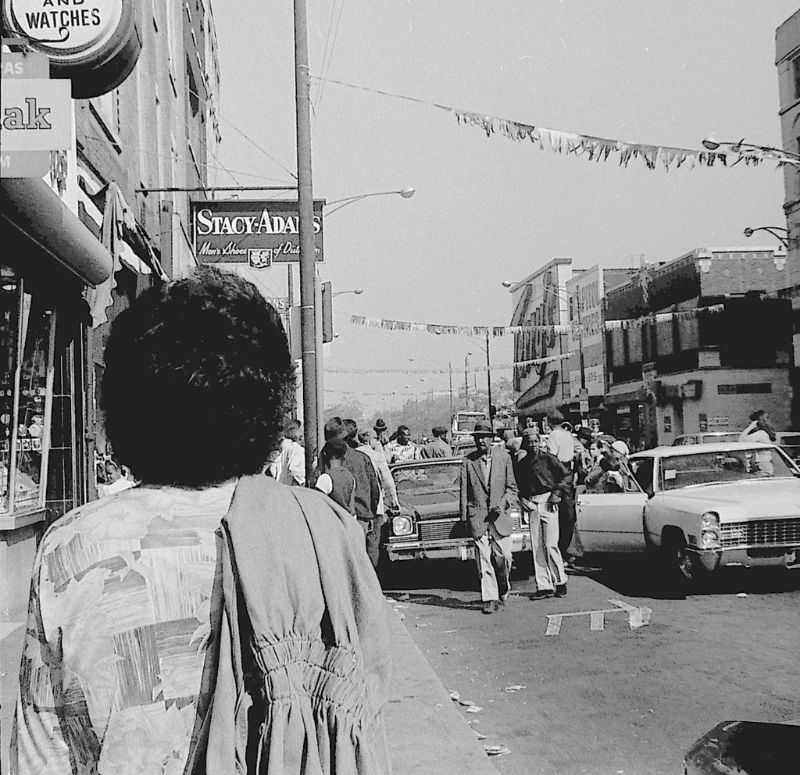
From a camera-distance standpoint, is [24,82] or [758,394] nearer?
[24,82]

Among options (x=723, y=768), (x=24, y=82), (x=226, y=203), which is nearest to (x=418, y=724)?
(x=723, y=768)

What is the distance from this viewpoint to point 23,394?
354 inches

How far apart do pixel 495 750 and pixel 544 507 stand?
14.6 ft

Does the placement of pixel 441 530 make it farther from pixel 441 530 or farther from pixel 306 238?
pixel 306 238

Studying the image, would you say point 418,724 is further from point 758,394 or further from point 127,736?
point 758,394

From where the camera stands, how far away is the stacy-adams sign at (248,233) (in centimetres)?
1619

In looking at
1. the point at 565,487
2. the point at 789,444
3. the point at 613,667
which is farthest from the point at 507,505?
the point at 789,444

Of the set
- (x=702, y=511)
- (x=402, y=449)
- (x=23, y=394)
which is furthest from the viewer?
(x=402, y=449)

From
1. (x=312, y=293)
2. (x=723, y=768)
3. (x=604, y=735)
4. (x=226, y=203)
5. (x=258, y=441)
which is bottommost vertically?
(x=604, y=735)

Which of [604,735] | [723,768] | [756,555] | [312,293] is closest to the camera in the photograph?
[723,768]

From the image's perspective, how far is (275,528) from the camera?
1696mm

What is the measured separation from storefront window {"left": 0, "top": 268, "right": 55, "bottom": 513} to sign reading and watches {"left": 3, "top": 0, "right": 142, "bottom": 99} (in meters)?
1.91

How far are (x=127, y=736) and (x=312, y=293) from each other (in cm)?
1157

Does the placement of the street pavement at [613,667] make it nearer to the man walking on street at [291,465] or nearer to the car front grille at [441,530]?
the car front grille at [441,530]
